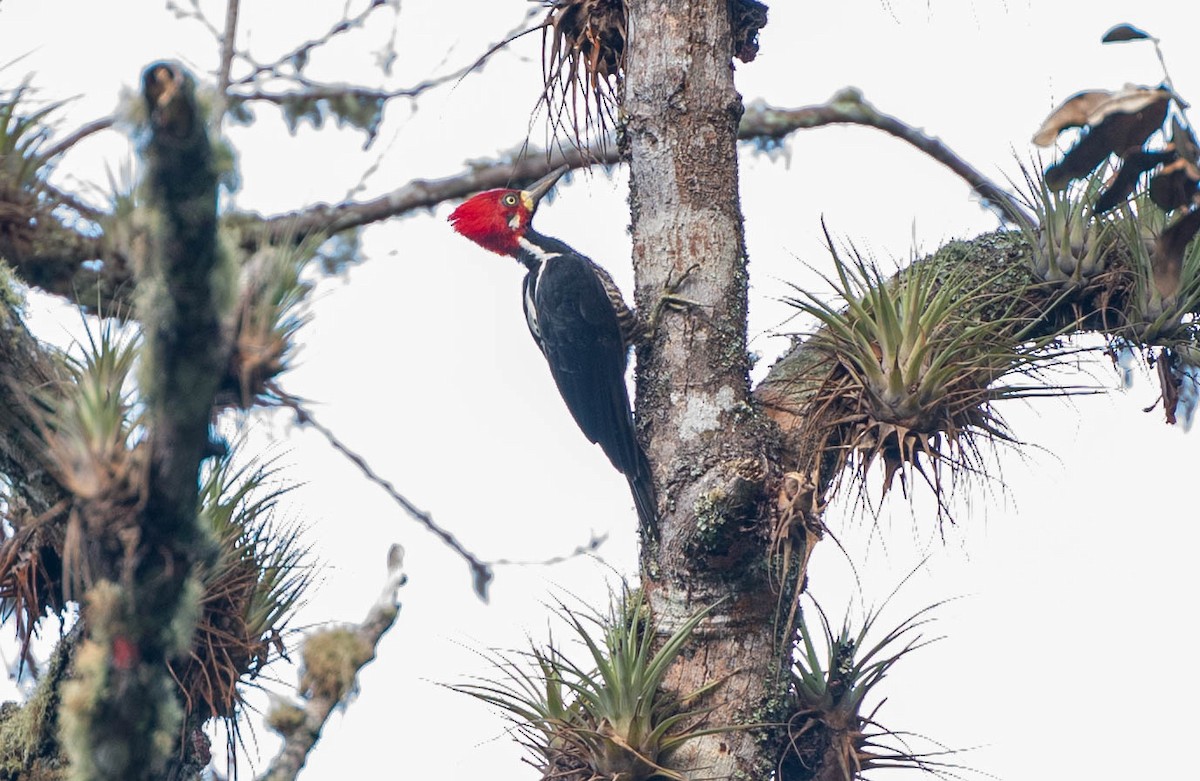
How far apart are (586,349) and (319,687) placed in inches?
95.0

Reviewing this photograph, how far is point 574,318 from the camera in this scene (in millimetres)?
4043

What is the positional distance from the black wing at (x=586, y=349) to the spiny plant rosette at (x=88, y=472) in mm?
1466

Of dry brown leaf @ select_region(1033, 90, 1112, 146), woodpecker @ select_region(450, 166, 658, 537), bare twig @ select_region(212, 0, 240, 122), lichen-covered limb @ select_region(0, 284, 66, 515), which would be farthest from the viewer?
woodpecker @ select_region(450, 166, 658, 537)

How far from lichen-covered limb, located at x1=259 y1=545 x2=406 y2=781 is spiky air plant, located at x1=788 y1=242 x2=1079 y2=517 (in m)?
1.47

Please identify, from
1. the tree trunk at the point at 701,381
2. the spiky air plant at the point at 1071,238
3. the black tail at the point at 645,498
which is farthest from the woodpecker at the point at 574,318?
the spiky air plant at the point at 1071,238

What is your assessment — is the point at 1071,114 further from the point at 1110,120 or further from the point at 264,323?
the point at 264,323

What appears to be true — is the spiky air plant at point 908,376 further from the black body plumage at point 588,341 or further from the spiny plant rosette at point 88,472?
the spiny plant rosette at point 88,472

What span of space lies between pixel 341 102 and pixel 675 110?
2841 millimetres

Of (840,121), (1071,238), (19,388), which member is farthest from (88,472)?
(840,121)

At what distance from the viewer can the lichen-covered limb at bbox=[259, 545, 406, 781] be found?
60.8 inches

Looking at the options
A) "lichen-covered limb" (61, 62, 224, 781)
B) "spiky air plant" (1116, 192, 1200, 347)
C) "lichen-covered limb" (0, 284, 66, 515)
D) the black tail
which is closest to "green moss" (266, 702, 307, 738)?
"lichen-covered limb" (61, 62, 224, 781)

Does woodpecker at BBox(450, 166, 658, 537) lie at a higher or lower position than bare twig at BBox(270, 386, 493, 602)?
higher

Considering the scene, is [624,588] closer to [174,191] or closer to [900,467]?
[900,467]

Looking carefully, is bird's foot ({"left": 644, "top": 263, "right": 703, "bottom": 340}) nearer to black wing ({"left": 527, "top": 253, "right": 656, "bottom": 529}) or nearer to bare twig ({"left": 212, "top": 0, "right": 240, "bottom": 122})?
black wing ({"left": 527, "top": 253, "right": 656, "bottom": 529})
